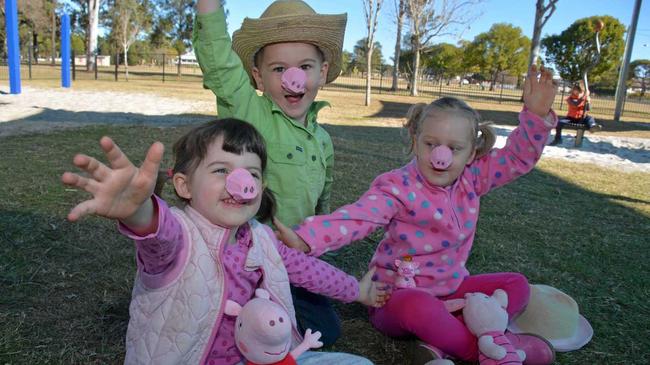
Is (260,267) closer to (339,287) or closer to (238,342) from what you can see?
(238,342)

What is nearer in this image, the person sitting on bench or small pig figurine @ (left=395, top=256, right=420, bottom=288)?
small pig figurine @ (left=395, top=256, right=420, bottom=288)

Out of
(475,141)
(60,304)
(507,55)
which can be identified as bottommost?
(60,304)

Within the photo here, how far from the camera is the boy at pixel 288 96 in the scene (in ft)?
6.95

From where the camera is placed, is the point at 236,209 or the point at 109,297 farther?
the point at 109,297

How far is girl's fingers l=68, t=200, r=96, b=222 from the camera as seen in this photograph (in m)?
1.00

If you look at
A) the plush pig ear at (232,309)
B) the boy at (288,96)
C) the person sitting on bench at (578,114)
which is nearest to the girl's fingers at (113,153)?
the plush pig ear at (232,309)

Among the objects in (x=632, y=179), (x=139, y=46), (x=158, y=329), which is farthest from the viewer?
(x=139, y=46)

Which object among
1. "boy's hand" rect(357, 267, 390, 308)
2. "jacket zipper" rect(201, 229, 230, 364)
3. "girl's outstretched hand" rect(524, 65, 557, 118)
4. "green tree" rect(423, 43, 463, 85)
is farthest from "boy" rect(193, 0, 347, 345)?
"green tree" rect(423, 43, 463, 85)

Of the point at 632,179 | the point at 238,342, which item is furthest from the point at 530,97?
the point at 632,179

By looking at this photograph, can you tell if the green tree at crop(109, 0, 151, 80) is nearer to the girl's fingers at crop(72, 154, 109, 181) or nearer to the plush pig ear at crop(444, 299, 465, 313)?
the plush pig ear at crop(444, 299, 465, 313)

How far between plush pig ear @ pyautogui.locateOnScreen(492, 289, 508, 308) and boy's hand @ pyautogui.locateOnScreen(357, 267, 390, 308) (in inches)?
17.5

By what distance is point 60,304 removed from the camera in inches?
90.2

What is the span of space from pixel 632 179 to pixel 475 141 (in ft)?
18.3

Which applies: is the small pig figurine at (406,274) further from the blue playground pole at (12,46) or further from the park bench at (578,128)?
the blue playground pole at (12,46)
